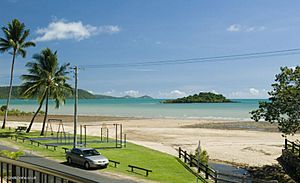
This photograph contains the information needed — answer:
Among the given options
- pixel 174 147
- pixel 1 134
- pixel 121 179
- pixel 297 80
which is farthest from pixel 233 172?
pixel 1 134

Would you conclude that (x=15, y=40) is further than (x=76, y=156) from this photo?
Yes

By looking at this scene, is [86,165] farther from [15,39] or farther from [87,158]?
[15,39]

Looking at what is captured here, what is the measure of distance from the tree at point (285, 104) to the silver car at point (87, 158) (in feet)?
41.4

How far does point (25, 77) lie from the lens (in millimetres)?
45594

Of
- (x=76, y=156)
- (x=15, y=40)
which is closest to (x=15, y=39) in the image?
(x=15, y=40)

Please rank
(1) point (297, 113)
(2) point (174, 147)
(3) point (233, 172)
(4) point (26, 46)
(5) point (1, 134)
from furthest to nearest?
(4) point (26, 46) → (5) point (1, 134) → (2) point (174, 147) → (3) point (233, 172) → (1) point (297, 113)

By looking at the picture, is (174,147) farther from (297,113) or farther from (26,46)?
(26,46)

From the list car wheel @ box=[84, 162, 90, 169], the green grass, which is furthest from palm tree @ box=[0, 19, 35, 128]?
car wheel @ box=[84, 162, 90, 169]

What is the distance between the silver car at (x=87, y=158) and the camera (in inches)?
979

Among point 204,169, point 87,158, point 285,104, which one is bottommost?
point 204,169

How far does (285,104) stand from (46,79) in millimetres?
31033

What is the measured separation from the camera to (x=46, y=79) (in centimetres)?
4556

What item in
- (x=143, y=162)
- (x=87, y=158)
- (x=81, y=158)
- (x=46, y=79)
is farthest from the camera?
(x=46, y=79)

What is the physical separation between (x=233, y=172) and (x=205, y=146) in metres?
15.3
